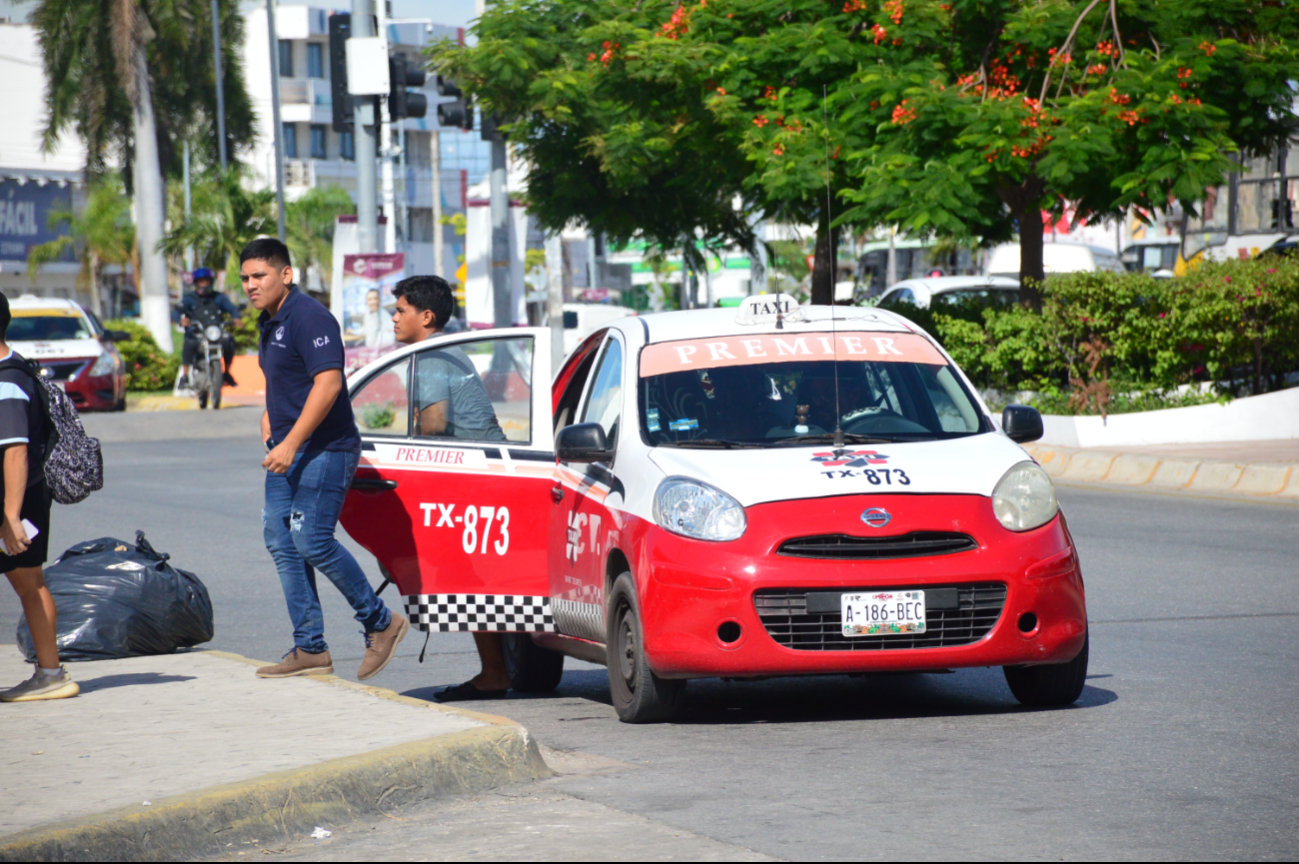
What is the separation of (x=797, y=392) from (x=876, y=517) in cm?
103

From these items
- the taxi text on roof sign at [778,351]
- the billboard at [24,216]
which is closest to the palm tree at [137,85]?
the billboard at [24,216]

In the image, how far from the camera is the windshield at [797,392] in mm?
7035

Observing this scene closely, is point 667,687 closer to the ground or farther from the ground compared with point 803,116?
closer to the ground

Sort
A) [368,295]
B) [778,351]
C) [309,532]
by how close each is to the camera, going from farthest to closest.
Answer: [368,295], [778,351], [309,532]

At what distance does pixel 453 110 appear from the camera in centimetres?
2231

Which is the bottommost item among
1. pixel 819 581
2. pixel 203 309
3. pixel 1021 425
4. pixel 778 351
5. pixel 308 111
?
pixel 819 581

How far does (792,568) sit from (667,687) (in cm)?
76

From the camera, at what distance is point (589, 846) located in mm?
4742

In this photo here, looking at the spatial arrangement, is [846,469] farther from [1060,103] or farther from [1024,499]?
[1060,103]

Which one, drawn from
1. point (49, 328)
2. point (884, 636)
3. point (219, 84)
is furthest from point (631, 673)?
point (219, 84)

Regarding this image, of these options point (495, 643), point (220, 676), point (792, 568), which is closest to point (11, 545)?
point (220, 676)

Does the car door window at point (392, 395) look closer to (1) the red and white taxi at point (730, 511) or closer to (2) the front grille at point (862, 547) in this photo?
(1) the red and white taxi at point (730, 511)

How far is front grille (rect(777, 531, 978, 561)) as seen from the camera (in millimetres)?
6293

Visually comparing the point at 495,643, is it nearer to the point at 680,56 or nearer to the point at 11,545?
the point at 11,545
